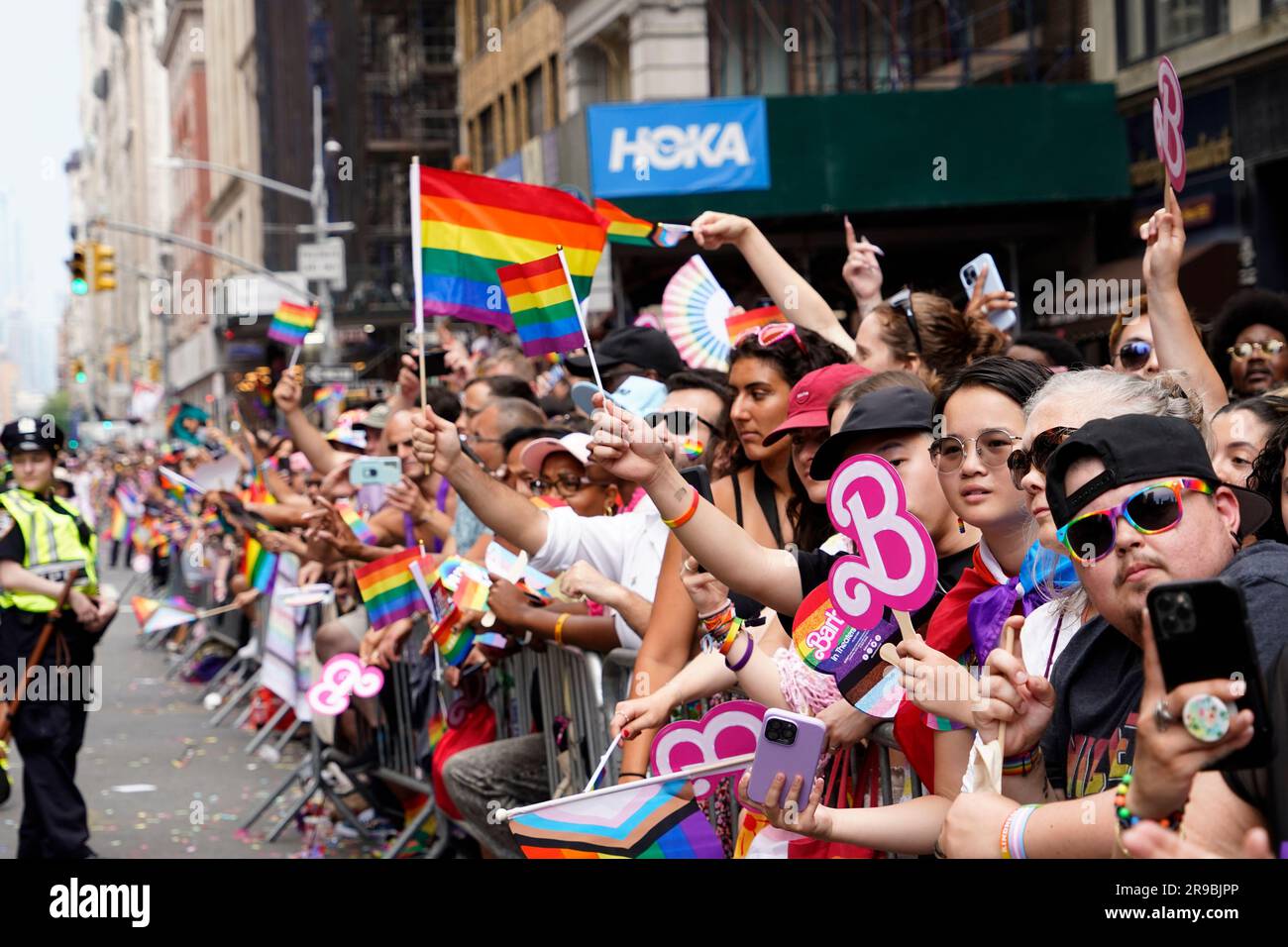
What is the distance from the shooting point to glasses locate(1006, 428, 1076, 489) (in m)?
3.22

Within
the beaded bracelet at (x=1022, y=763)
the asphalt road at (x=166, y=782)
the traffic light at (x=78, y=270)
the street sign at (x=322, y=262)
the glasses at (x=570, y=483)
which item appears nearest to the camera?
the beaded bracelet at (x=1022, y=763)

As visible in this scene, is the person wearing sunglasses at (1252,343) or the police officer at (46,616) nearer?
the person wearing sunglasses at (1252,343)

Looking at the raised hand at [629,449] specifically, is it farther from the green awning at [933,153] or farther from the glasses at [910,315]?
the green awning at [933,153]

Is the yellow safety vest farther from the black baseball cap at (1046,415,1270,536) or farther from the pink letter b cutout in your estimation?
the black baseball cap at (1046,415,1270,536)

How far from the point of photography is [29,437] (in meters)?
8.97

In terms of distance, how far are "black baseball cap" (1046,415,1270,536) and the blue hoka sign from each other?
1685cm

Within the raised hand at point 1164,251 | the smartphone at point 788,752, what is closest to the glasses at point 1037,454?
the smartphone at point 788,752

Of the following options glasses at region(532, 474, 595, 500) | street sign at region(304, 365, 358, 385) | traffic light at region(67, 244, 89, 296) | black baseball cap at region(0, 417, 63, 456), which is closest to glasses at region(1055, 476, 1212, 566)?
glasses at region(532, 474, 595, 500)

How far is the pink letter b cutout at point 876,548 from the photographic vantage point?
3.25 m

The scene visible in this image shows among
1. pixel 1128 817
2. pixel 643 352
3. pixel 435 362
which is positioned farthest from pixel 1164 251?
pixel 435 362

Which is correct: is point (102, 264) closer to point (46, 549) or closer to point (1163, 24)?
point (1163, 24)

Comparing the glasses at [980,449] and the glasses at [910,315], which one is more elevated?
the glasses at [910,315]

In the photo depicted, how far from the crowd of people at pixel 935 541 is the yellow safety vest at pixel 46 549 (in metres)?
1.29
